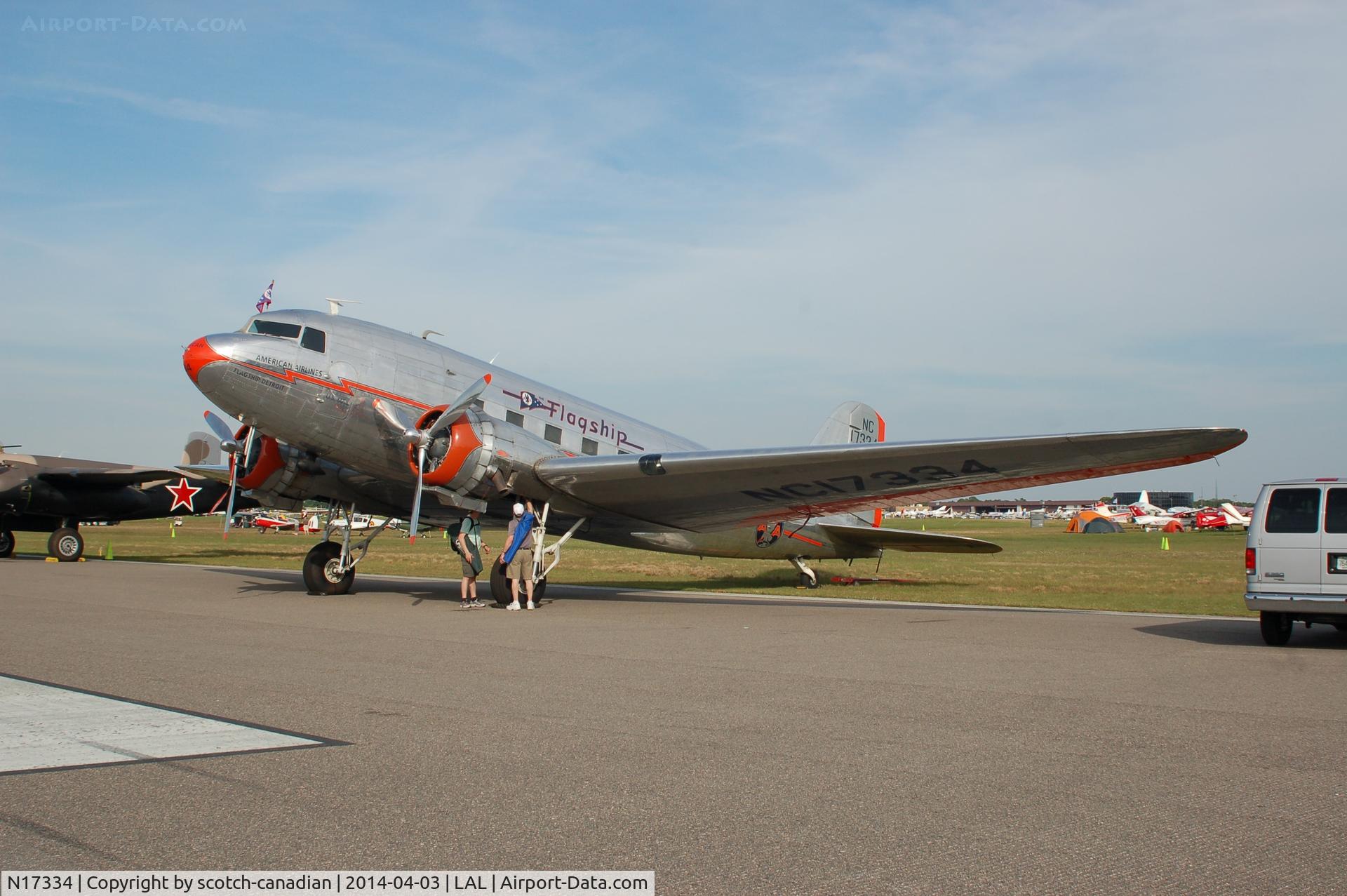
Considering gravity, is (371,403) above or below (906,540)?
above

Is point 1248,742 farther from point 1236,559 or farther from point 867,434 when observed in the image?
point 1236,559

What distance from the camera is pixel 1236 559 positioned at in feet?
125

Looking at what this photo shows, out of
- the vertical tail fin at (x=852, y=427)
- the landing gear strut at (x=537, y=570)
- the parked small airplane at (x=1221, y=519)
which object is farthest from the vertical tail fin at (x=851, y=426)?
A: the parked small airplane at (x=1221, y=519)

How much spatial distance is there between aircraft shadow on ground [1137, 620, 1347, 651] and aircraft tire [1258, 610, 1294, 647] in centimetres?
11

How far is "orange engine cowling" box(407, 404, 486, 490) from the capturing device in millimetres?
15477

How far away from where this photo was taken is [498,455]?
1588cm

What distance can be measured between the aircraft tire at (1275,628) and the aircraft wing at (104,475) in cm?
2836

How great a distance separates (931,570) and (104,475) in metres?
25.5

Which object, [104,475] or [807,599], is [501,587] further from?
[104,475]

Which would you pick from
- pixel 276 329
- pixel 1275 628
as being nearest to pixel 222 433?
pixel 276 329

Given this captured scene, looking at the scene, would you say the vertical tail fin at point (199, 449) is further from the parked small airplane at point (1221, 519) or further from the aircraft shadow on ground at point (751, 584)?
the parked small airplane at point (1221, 519)

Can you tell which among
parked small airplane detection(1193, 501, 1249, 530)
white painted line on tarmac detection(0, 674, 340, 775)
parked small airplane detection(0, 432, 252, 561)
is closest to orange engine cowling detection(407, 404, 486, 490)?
white painted line on tarmac detection(0, 674, 340, 775)

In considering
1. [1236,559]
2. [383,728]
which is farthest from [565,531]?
[1236,559]

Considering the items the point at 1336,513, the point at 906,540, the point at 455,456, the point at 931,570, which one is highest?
the point at 455,456
